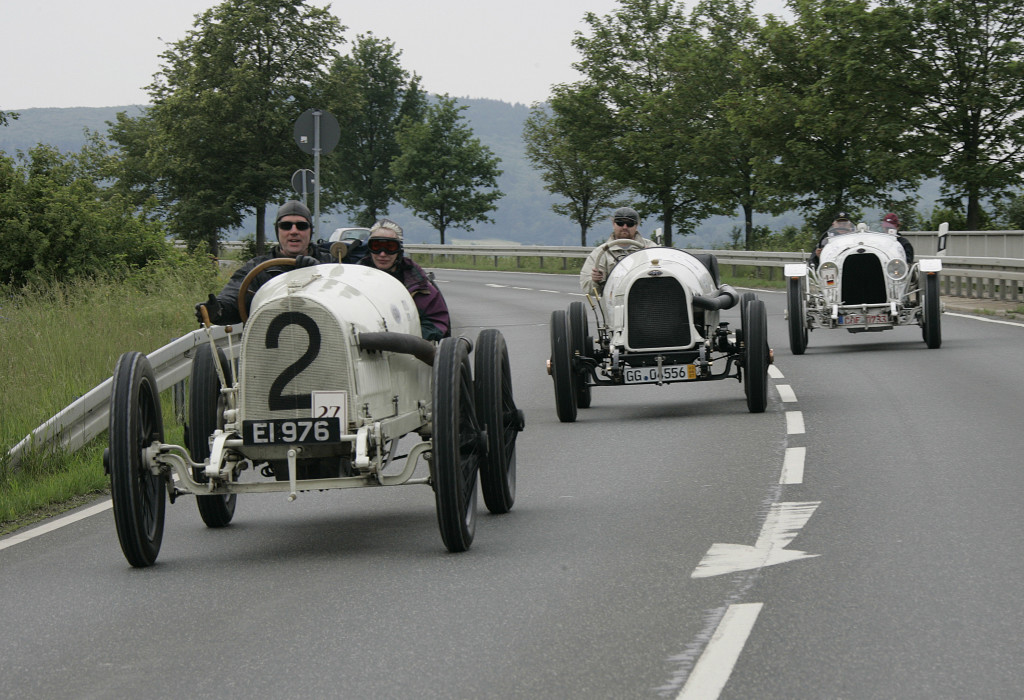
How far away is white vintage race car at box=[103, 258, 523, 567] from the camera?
6.61 m

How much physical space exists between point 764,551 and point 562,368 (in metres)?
5.92

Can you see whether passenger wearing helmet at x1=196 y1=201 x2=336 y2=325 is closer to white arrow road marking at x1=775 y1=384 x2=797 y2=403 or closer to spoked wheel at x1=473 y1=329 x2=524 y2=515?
spoked wheel at x1=473 y1=329 x2=524 y2=515

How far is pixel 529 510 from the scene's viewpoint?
8.22m

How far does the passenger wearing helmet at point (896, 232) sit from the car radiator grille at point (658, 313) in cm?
671

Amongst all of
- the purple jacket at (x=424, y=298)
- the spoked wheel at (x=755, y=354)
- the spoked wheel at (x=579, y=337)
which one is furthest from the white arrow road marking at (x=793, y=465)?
the spoked wheel at (x=579, y=337)

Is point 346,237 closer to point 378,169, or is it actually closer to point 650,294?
point 650,294

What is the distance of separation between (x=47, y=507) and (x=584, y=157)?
58.8 meters

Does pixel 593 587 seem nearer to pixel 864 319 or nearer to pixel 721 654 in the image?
pixel 721 654

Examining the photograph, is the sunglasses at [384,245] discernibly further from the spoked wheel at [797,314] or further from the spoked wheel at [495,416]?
the spoked wheel at [797,314]

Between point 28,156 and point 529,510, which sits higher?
point 28,156

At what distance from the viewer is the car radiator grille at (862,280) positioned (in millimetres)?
18500

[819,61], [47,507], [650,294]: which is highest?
[819,61]

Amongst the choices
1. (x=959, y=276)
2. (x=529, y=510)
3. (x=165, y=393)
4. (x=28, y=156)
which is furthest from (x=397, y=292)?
(x=959, y=276)

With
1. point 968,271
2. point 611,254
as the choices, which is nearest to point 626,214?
point 611,254
